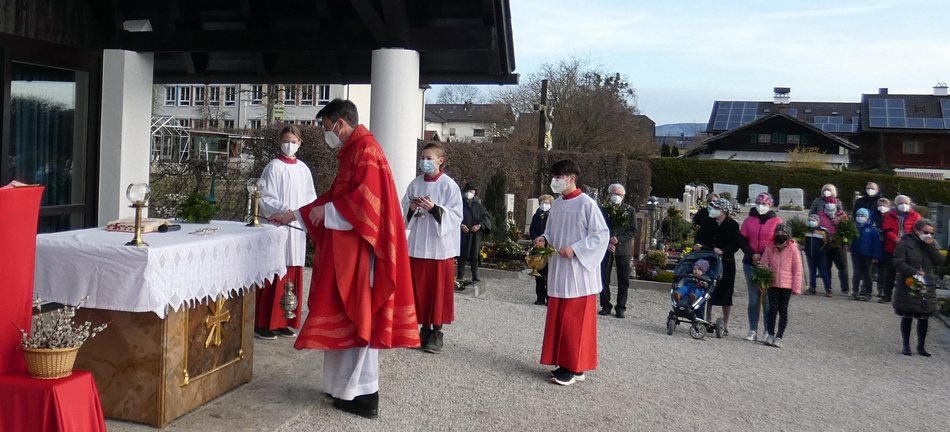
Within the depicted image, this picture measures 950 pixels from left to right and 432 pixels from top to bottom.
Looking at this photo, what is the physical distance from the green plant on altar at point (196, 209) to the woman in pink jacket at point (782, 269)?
19.5 feet

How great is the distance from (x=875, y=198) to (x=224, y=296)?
486 inches

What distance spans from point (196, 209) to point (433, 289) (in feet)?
7.66

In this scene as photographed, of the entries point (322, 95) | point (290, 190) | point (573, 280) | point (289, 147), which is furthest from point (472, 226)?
point (322, 95)

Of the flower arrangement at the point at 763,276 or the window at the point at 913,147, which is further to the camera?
the window at the point at 913,147

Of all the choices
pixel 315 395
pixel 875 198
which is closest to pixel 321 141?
pixel 315 395

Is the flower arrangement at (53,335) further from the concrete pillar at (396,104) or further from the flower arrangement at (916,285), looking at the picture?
the flower arrangement at (916,285)

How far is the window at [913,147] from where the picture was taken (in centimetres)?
5259

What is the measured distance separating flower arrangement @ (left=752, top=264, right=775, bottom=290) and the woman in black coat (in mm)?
1576

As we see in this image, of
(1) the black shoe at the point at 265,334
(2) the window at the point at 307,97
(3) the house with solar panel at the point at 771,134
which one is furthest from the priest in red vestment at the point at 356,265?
(3) the house with solar panel at the point at 771,134

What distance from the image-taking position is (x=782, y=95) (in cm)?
6097

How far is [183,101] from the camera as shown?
55.6 meters

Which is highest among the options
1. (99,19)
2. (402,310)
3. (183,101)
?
(183,101)

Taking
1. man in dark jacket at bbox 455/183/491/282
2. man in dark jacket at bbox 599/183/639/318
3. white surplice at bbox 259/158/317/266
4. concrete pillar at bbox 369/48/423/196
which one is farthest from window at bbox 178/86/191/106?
white surplice at bbox 259/158/317/266

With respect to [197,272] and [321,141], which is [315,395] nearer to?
[197,272]
